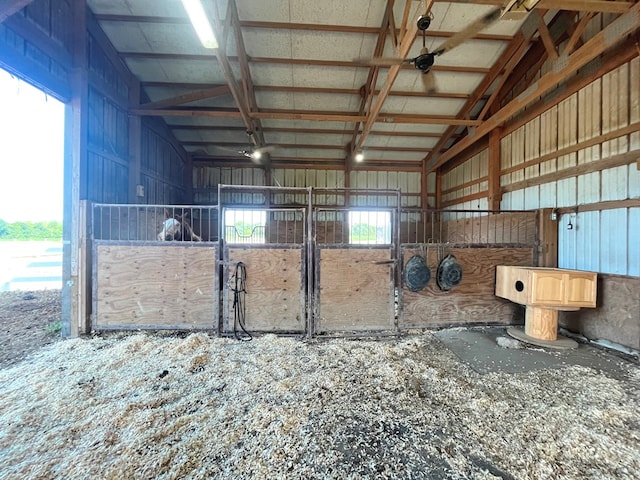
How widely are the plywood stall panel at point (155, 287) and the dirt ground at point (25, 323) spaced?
687 mm

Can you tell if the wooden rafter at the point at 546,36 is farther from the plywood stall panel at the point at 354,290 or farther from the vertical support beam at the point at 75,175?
the vertical support beam at the point at 75,175

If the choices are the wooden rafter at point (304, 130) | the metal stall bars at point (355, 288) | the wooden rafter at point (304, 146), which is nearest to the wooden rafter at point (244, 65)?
the wooden rafter at point (304, 130)

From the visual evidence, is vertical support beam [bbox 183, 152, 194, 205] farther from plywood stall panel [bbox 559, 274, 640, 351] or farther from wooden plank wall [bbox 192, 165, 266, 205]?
plywood stall panel [bbox 559, 274, 640, 351]

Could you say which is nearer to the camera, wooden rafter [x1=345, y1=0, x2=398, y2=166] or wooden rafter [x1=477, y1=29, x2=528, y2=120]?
wooden rafter [x1=345, y1=0, x2=398, y2=166]

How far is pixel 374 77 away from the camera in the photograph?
4.93m

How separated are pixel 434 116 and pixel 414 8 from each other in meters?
2.66

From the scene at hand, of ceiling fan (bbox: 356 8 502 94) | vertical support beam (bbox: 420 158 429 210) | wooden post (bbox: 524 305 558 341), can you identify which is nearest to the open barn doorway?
ceiling fan (bbox: 356 8 502 94)

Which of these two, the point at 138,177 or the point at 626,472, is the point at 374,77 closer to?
the point at 138,177

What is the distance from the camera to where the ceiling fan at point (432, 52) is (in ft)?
7.63

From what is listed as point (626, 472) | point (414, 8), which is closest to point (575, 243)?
point (626, 472)

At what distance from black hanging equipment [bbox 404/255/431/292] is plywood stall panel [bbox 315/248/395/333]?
0.24 m

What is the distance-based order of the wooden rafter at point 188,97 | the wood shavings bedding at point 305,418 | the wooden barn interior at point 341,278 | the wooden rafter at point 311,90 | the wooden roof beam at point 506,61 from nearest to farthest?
the wood shavings bedding at point 305,418, the wooden barn interior at point 341,278, the wooden roof beam at point 506,61, the wooden rafter at point 188,97, the wooden rafter at point 311,90

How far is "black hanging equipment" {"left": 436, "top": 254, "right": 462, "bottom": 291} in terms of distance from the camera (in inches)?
135

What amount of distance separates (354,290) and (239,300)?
1.49m
